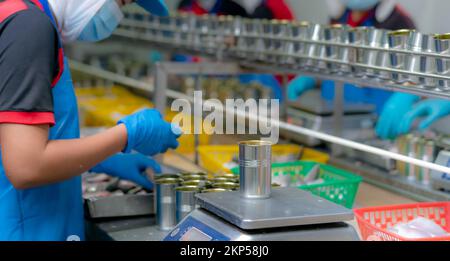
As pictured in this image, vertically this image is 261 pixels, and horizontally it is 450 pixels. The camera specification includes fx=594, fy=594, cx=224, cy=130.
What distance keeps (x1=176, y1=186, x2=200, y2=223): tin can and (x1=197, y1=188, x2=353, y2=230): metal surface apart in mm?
331

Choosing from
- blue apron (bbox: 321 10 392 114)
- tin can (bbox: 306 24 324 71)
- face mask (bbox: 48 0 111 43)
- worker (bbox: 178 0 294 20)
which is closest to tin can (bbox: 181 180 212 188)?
face mask (bbox: 48 0 111 43)

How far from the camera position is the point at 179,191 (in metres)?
1.77

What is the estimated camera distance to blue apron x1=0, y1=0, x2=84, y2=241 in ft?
5.21

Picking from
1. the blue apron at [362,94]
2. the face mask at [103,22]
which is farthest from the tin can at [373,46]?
the blue apron at [362,94]

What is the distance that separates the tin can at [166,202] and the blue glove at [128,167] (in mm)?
285

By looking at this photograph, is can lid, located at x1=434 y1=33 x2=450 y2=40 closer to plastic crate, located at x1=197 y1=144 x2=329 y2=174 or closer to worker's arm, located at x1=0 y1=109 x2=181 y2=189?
worker's arm, located at x1=0 y1=109 x2=181 y2=189

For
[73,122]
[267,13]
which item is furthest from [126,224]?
[267,13]

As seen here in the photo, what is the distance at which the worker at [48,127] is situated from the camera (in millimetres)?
1356

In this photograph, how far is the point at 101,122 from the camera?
3.80 meters

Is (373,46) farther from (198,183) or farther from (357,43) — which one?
(198,183)

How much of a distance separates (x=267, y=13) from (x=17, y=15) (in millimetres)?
2771

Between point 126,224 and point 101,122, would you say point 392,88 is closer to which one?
point 126,224

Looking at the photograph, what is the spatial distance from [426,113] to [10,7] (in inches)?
70.1
